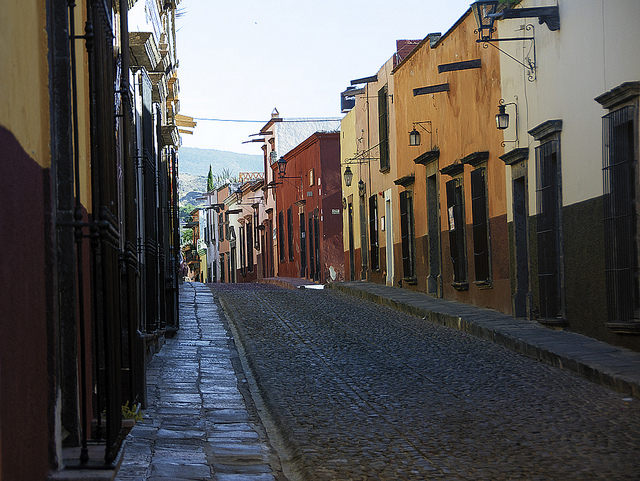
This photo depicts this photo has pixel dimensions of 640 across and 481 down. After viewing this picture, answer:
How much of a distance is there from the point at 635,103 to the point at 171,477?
649cm

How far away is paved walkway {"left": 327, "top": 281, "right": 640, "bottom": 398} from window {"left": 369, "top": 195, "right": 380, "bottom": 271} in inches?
248

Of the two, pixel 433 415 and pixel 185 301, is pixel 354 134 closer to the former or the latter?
pixel 185 301

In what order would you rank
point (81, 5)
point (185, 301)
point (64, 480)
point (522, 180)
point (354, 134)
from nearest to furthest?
point (64, 480)
point (81, 5)
point (522, 180)
point (185, 301)
point (354, 134)

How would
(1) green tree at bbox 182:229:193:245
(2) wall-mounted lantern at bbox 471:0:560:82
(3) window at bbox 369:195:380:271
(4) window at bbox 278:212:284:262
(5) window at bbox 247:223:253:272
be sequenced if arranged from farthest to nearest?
(1) green tree at bbox 182:229:193:245, (5) window at bbox 247:223:253:272, (4) window at bbox 278:212:284:262, (3) window at bbox 369:195:380:271, (2) wall-mounted lantern at bbox 471:0:560:82

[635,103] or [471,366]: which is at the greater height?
[635,103]

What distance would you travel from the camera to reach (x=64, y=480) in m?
3.99

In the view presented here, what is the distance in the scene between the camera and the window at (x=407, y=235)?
20.9 meters

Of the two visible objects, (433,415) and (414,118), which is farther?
(414,118)

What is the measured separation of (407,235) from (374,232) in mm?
3485

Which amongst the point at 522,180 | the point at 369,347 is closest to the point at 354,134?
the point at 522,180

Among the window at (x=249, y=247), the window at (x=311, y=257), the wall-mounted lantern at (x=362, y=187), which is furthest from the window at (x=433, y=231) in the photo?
the window at (x=249, y=247)

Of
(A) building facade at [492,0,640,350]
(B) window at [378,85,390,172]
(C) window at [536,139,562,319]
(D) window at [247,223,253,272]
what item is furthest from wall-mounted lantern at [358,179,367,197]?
(D) window at [247,223,253,272]

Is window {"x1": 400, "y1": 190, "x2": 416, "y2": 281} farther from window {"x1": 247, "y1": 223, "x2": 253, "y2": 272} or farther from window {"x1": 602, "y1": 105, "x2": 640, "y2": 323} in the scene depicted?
window {"x1": 247, "y1": 223, "x2": 253, "y2": 272}

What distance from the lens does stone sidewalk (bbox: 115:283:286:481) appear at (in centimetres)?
574
